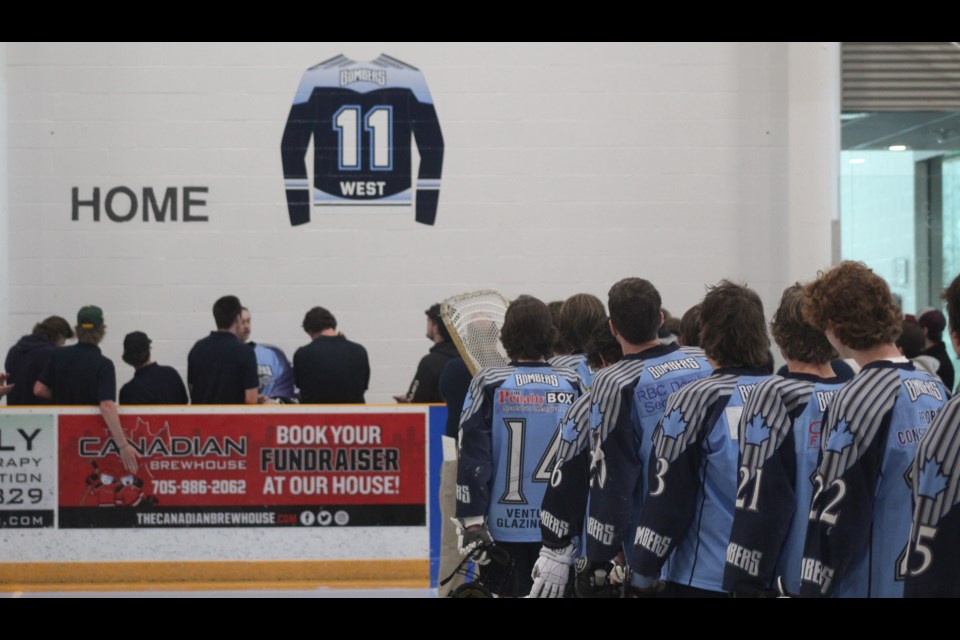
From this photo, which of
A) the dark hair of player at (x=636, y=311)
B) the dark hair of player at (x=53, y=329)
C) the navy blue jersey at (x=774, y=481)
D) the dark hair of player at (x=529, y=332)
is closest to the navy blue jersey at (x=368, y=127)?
the dark hair of player at (x=53, y=329)

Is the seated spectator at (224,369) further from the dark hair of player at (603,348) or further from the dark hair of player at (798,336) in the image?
the dark hair of player at (798,336)

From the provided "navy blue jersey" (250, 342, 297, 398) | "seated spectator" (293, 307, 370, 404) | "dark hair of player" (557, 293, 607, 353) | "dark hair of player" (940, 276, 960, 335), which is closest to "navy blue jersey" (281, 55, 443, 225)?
"navy blue jersey" (250, 342, 297, 398)

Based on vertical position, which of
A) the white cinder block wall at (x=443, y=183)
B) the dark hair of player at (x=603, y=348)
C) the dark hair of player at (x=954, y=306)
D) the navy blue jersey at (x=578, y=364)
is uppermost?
the white cinder block wall at (x=443, y=183)

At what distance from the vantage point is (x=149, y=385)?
314 inches

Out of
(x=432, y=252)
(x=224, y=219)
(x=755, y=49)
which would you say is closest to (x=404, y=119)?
(x=432, y=252)

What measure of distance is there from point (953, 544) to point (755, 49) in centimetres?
869

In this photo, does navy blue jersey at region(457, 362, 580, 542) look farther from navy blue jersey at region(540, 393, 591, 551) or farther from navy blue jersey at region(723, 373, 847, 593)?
navy blue jersey at region(723, 373, 847, 593)

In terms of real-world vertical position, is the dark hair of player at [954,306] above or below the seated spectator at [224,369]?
above

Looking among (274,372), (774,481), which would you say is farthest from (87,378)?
(774,481)

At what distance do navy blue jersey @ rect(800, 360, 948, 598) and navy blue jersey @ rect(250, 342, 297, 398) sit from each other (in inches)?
295

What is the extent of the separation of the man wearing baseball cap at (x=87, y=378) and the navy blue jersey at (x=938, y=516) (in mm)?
6104

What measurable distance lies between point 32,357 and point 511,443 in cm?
503

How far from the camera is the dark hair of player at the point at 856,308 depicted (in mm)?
2898

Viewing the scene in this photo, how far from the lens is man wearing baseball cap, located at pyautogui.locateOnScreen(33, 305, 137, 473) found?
763cm
